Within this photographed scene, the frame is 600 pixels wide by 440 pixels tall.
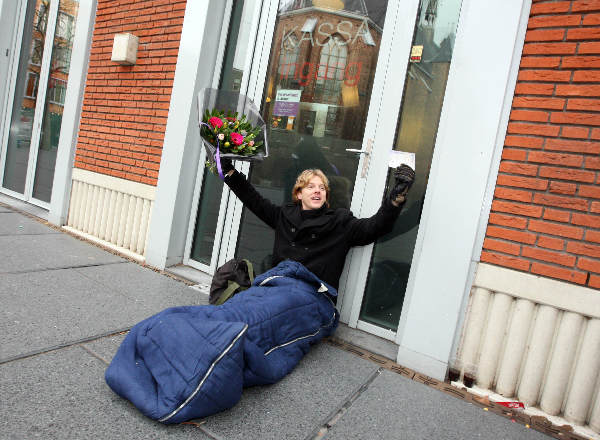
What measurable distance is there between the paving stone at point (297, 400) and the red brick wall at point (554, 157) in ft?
3.75

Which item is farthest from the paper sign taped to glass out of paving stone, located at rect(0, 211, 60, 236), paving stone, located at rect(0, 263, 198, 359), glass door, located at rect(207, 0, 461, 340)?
paving stone, located at rect(0, 211, 60, 236)

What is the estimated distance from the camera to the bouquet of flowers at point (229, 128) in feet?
9.57

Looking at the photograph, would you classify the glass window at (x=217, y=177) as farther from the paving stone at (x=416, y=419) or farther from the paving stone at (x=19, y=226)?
the paving stone at (x=416, y=419)

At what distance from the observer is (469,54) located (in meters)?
2.56

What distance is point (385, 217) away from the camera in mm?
2680

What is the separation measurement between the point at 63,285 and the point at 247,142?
1.85 m

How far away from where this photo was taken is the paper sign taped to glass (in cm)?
274

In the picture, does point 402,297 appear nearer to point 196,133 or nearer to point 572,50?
point 572,50

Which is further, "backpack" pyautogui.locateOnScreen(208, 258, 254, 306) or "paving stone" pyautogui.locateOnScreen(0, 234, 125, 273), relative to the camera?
"paving stone" pyautogui.locateOnScreen(0, 234, 125, 273)

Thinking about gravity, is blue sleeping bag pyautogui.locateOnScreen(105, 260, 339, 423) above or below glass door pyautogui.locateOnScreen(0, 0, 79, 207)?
below

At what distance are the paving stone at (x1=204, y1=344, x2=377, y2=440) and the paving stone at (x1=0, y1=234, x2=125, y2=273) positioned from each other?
2.47 meters

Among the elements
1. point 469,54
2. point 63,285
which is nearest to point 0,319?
point 63,285

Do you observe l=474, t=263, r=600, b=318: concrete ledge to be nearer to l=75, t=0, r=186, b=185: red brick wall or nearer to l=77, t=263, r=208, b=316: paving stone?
l=77, t=263, r=208, b=316: paving stone

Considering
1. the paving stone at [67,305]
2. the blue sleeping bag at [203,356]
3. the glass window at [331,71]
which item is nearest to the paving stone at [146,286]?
the paving stone at [67,305]
